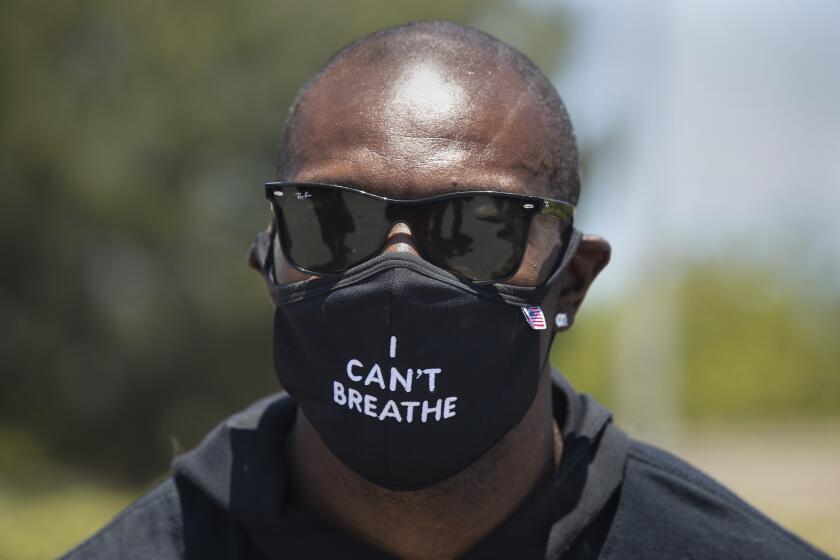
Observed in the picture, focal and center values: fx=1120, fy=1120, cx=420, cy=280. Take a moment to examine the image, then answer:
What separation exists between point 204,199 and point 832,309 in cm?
2146

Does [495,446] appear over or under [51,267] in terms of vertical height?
over

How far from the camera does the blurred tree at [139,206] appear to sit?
48.9 feet

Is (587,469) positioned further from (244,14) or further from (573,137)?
(244,14)

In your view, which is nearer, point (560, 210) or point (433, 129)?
point (433, 129)

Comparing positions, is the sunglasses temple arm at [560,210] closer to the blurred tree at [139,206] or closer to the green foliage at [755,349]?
the blurred tree at [139,206]

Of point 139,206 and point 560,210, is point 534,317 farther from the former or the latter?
point 139,206

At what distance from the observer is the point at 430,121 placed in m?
2.92

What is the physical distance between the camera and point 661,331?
23.1 m

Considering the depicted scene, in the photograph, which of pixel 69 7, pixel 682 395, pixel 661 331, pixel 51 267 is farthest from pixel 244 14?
pixel 682 395

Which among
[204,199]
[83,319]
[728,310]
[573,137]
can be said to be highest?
[573,137]

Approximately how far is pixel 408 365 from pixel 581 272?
0.72 m

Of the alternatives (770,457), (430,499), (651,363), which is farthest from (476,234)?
(651,363)

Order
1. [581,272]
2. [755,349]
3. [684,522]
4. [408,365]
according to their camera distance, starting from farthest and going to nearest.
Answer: [755,349] < [581,272] < [684,522] < [408,365]

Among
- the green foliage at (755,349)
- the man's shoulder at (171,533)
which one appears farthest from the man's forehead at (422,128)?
the green foliage at (755,349)
